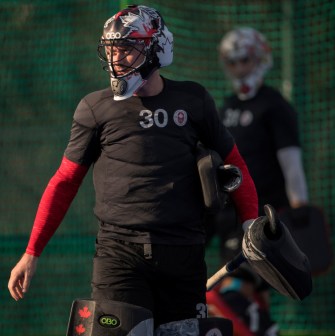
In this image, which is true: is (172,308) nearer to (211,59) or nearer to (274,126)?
(274,126)

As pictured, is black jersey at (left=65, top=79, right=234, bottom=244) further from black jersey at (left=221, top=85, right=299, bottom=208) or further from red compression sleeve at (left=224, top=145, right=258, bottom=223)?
black jersey at (left=221, top=85, right=299, bottom=208)

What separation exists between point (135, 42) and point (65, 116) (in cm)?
399

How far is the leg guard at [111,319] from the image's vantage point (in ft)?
13.7

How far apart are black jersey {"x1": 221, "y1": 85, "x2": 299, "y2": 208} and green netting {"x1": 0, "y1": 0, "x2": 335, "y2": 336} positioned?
6.07ft

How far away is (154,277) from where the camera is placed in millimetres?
4383

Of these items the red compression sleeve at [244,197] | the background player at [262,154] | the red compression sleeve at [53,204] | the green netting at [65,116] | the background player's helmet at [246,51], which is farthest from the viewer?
the green netting at [65,116]

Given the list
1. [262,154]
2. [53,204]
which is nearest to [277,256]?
[53,204]

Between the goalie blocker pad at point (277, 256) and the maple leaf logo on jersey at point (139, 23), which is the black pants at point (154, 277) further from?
the maple leaf logo on jersey at point (139, 23)

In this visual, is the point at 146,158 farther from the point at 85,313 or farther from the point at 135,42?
the point at 85,313

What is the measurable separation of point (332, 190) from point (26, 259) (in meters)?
A: 4.82

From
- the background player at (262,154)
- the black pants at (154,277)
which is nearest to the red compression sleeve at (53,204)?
the black pants at (154,277)

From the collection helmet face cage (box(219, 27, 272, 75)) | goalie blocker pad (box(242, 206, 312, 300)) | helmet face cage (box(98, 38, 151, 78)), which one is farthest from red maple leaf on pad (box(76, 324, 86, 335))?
helmet face cage (box(219, 27, 272, 75))

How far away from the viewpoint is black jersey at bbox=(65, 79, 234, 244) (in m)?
4.38

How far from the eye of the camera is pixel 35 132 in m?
8.56
